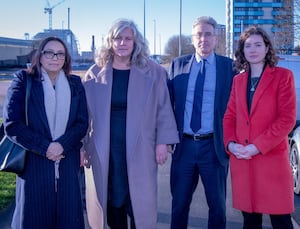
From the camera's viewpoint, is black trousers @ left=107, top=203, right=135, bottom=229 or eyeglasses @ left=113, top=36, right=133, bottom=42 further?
Answer: black trousers @ left=107, top=203, right=135, bottom=229

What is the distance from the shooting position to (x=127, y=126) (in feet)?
11.7

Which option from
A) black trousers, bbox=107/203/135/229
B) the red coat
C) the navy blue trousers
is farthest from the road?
the red coat

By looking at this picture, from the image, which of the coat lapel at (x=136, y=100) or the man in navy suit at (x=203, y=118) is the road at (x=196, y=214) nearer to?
the man in navy suit at (x=203, y=118)

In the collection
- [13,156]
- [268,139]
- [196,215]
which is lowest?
[196,215]

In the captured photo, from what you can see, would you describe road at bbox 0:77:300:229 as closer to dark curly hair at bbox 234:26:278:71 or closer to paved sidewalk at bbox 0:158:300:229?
paved sidewalk at bbox 0:158:300:229

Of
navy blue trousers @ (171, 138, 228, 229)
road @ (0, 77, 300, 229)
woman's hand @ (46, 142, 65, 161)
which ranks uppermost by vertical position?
woman's hand @ (46, 142, 65, 161)

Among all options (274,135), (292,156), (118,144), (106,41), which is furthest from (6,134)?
(292,156)

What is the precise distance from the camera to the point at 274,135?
3297 mm

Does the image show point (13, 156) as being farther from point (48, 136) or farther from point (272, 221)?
point (272, 221)

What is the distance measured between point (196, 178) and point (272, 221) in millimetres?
848

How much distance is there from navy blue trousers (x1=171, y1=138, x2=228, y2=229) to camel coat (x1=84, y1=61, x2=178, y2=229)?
31cm

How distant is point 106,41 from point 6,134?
1160 mm

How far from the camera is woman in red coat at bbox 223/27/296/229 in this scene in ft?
11.0

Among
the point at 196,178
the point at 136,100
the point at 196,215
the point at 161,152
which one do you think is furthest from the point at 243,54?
the point at 196,215
